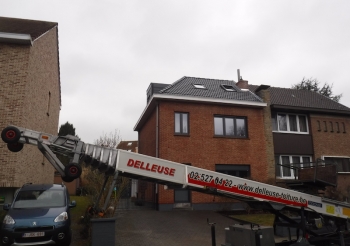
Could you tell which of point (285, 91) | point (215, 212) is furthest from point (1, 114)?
point (285, 91)

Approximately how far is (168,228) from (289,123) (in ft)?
40.7

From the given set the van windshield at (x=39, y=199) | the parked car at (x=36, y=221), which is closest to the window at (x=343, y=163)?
the van windshield at (x=39, y=199)

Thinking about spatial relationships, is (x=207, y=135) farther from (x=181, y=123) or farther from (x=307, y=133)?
(x=307, y=133)

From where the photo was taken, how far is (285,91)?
22.9m

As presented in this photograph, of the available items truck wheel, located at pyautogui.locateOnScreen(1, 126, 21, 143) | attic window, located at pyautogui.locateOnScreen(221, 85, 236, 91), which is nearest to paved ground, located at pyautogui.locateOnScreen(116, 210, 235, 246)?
truck wheel, located at pyautogui.locateOnScreen(1, 126, 21, 143)

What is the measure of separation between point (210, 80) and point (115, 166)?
52.3 ft

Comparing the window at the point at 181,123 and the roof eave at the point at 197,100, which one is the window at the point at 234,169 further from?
the roof eave at the point at 197,100

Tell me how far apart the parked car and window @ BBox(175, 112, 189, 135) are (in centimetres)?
912

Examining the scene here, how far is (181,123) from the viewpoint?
681 inches

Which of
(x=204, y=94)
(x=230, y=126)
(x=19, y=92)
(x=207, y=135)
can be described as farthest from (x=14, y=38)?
(x=230, y=126)

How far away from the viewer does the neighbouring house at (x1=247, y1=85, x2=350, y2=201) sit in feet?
63.2

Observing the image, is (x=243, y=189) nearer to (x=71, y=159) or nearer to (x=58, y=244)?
(x=71, y=159)

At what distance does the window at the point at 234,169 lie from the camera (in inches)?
682

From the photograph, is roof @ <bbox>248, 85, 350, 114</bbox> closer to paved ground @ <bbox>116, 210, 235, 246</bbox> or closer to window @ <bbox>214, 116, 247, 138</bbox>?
window @ <bbox>214, 116, 247, 138</bbox>
